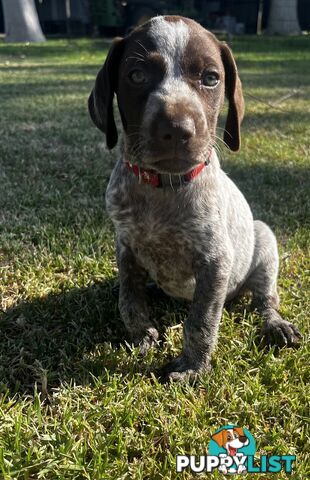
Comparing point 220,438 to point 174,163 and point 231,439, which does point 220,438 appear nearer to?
point 231,439

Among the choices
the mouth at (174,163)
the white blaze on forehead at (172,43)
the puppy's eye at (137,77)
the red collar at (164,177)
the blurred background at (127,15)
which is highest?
the white blaze on forehead at (172,43)

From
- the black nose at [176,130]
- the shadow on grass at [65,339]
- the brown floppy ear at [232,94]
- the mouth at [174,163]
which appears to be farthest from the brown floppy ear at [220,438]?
the brown floppy ear at [232,94]

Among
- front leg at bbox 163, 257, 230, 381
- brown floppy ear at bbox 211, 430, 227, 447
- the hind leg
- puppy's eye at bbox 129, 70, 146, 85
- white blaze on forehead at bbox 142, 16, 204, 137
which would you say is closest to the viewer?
brown floppy ear at bbox 211, 430, 227, 447

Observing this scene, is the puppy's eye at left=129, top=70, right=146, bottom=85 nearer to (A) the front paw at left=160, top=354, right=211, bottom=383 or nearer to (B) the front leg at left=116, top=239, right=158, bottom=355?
(B) the front leg at left=116, top=239, right=158, bottom=355

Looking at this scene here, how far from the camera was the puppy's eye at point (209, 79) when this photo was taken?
2334 millimetres

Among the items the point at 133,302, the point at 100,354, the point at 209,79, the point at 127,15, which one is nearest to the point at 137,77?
the point at 209,79

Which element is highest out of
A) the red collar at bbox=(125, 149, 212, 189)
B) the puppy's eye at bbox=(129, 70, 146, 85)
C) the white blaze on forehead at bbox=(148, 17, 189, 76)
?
the white blaze on forehead at bbox=(148, 17, 189, 76)

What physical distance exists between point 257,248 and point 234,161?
2.79 metres

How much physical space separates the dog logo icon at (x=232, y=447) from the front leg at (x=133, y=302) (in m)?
0.66

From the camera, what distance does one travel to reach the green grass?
1996 millimetres

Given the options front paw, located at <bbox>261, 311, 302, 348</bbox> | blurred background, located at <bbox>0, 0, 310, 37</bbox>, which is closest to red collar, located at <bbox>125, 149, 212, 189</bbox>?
front paw, located at <bbox>261, 311, 302, 348</bbox>

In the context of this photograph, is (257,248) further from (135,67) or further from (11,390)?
(11,390)
